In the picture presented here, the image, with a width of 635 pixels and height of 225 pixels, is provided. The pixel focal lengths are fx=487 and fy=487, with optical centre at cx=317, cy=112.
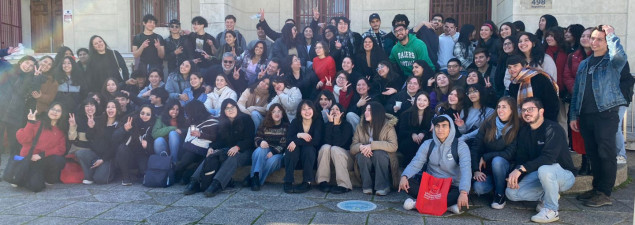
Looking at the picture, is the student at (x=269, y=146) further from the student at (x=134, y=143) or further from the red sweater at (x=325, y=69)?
the student at (x=134, y=143)

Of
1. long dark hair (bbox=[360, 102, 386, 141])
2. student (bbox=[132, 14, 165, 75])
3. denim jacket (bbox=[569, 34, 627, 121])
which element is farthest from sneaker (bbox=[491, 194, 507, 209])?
student (bbox=[132, 14, 165, 75])

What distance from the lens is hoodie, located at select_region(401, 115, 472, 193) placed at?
208 inches

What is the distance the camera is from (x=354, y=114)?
6.79m

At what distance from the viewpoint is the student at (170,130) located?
6.96 metres

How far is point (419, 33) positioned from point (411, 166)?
355cm

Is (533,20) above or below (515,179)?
above

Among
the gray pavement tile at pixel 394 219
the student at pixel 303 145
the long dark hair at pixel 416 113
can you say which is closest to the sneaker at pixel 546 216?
the gray pavement tile at pixel 394 219

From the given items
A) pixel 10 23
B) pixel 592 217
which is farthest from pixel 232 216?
pixel 10 23

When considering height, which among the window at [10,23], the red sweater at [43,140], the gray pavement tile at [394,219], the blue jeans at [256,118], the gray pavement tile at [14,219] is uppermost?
the window at [10,23]

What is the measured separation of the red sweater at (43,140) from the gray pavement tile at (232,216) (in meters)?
2.93

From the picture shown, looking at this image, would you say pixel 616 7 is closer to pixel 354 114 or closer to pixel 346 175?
pixel 354 114

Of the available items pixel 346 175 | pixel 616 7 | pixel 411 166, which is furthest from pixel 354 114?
pixel 616 7

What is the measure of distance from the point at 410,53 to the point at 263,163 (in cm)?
305

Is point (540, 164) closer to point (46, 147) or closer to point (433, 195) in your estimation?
point (433, 195)
